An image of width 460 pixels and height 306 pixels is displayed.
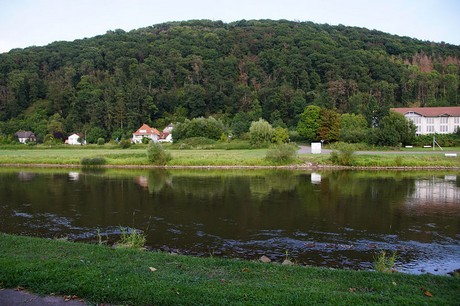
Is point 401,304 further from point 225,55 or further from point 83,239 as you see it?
point 225,55

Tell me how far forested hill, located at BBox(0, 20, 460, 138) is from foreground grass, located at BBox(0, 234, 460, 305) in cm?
7590

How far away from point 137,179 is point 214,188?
10.2 m

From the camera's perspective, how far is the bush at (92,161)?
169 ft

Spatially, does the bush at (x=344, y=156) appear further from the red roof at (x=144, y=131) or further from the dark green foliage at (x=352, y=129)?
the red roof at (x=144, y=131)

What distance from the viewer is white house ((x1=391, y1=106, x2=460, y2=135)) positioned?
7562 cm

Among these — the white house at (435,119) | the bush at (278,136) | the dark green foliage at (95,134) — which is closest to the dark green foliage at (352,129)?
the white house at (435,119)

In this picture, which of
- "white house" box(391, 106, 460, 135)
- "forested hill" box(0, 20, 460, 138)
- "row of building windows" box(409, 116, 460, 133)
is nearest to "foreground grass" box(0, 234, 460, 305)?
"row of building windows" box(409, 116, 460, 133)

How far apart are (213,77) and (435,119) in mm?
71078

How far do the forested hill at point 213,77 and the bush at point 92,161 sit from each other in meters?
49.6

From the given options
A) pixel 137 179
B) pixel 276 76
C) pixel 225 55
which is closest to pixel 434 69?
pixel 276 76

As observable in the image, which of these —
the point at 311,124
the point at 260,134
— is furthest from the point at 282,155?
the point at 311,124

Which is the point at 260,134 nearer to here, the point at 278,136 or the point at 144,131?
the point at 278,136

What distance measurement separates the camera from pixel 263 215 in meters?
21.6

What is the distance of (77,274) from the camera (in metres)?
8.53
